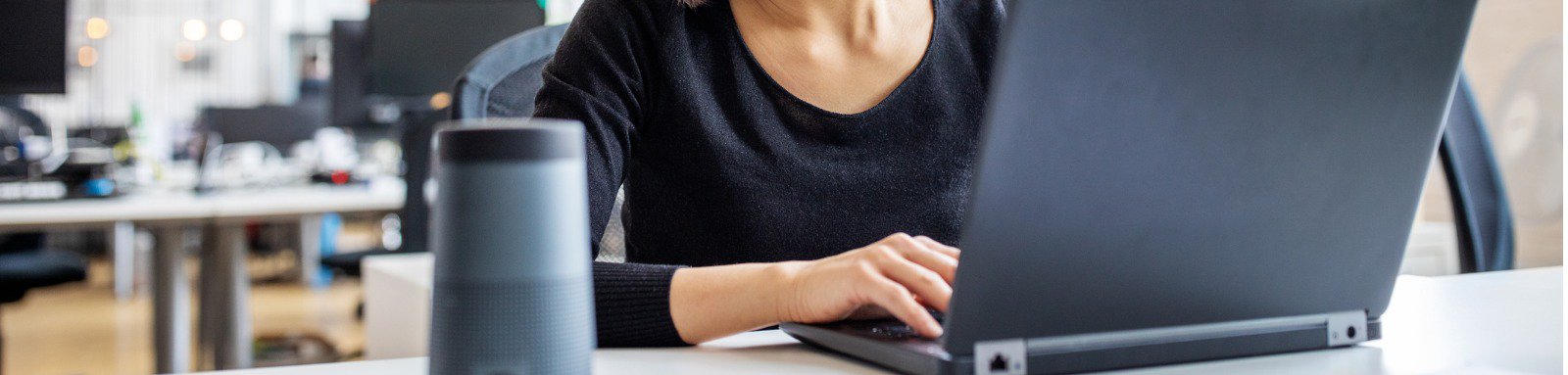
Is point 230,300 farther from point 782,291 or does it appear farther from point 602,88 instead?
point 782,291

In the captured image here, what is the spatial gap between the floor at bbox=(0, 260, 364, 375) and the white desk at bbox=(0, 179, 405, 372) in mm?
633

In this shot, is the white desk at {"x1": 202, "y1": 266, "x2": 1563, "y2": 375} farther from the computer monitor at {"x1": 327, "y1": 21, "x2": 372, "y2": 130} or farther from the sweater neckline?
the computer monitor at {"x1": 327, "y1": 21, "x2": 372, "y2": 130}

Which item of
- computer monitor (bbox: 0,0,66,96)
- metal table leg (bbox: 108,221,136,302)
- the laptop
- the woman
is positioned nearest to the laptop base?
the laptop

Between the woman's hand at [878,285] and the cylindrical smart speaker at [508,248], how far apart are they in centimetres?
25

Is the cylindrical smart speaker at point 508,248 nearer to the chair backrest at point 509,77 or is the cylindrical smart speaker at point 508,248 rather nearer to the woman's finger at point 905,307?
the woman's finger at point 905,307

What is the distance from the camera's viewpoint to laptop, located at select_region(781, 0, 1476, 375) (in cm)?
52

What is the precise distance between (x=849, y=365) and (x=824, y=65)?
522mm

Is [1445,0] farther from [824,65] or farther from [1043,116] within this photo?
[824,65]

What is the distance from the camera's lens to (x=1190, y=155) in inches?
22.0

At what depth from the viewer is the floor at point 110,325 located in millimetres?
3871

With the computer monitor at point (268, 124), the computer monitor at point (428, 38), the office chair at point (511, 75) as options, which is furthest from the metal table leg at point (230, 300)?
the office chair at point (511, 75)

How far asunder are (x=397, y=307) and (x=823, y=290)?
1.14 metres

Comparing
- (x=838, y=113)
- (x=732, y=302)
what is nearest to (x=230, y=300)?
(x=838, y=113)

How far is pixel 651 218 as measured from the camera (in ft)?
3.82
